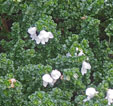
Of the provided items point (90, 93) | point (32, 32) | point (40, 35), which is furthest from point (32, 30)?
point (90, 93)

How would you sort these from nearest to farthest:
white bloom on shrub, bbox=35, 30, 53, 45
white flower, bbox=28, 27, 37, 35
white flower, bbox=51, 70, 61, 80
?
white flower, bbox=51, 70, 61, 80 < white bloom on shrub, bbox=35, 30, 53, 45 < white flower, bbox=28, 27, 37, 35

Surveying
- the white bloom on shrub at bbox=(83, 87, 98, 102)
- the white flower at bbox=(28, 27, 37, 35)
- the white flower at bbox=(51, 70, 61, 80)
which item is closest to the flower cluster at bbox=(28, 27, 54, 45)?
the white flower at bbox=(28, 27, 37, 35)

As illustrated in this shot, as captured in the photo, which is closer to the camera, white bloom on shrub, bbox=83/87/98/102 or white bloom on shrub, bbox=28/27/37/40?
white bloom on shrub, bbox=83/87/98/102

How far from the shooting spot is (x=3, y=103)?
2236 millimetres

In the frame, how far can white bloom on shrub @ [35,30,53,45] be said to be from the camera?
8.00 ft

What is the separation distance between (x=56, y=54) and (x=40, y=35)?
0.88ft

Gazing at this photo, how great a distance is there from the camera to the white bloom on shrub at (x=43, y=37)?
244 centimetres

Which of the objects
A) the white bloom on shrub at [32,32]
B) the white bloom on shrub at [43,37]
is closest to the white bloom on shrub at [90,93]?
the white bloom on shrub at [43,37]

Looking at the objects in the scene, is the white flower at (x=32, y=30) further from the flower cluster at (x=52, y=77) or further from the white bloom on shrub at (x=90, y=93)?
the white bloom on shrub at (x=90, y=93)

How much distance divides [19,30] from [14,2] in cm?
25

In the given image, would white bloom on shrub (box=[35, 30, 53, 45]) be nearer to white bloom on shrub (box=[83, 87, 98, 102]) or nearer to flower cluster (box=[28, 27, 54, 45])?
flower cluster (box=[28, 27, 54, 45])

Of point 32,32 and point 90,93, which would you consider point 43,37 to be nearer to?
point 32,32

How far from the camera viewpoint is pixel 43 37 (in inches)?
97.0

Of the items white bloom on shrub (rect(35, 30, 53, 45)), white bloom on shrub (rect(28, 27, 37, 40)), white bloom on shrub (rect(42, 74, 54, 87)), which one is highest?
white bloom on shrub (rect(28, 27, 37, 40))
